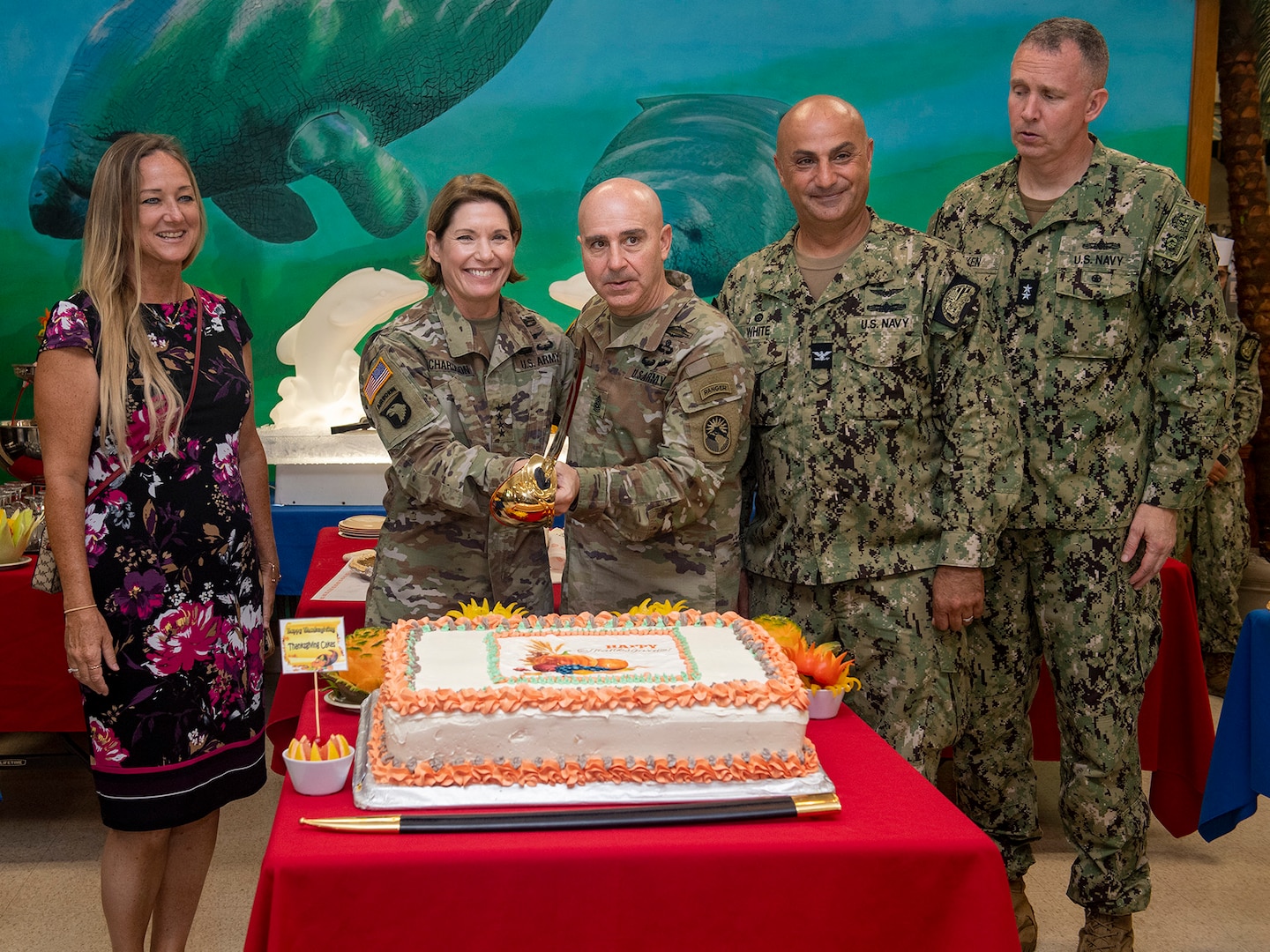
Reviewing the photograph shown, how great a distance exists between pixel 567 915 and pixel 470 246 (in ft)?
4.16

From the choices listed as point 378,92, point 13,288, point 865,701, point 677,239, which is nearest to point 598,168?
point 677,239

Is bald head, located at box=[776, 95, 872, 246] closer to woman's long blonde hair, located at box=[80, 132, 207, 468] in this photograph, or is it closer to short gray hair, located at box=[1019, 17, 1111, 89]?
short gray hair, located at box=[1019, 17, 1111, 89]

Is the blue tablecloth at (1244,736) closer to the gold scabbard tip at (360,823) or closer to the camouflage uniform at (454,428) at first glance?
the camouflage uniform at (454,428)

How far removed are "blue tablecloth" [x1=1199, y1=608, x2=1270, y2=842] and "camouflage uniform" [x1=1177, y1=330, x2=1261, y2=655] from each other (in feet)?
7.27

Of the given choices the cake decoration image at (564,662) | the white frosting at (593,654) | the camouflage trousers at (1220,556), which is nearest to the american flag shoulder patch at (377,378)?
the white frosting at (593,654)

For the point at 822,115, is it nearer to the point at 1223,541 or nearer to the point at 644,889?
the point at 644,889

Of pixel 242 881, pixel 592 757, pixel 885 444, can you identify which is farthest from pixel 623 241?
pixel 242 881

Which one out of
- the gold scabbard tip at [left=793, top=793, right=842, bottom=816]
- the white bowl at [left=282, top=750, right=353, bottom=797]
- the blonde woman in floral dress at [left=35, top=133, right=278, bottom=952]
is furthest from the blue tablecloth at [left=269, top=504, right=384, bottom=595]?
the gold scabbard tip at [left=793, top=793, right=842, bottom=816]

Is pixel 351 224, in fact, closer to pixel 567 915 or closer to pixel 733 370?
pixel 733 370

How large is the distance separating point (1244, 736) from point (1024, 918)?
671 millimetres

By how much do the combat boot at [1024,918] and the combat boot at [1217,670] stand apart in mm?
2603

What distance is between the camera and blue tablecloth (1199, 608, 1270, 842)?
2467 mm

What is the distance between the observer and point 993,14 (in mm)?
5000

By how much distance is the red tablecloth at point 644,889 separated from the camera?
1.32 m
